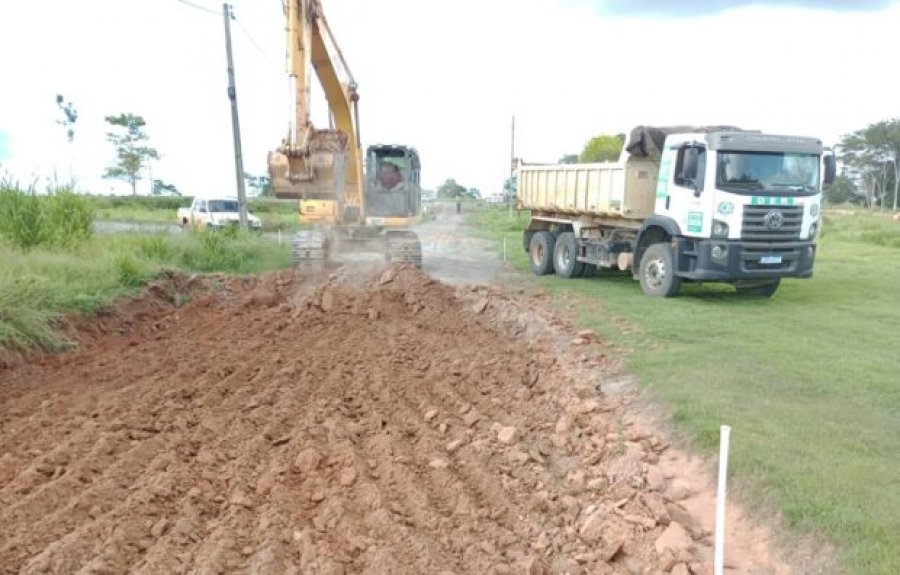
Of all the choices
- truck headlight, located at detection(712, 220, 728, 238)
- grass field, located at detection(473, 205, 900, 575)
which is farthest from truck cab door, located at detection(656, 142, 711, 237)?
grass field, located at detection(473, 205, 900, 575)

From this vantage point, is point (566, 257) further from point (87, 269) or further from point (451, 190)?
point (451, 190)

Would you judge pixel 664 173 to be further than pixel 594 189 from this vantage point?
No

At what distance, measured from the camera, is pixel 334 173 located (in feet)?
47.7

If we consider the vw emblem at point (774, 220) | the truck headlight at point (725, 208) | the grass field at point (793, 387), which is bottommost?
the grass field at point (793, 387)

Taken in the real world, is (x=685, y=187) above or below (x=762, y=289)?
above

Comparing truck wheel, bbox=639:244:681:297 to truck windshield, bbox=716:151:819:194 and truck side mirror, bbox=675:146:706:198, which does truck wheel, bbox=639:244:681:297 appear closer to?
truck side mirror, bbox=675:146:706:198

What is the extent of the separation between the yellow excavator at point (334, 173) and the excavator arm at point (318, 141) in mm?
18

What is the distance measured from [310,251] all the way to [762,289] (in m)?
8.85

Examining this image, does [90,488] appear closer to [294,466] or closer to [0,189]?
[294,466]

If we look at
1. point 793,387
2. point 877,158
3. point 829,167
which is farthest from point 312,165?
point 877,158

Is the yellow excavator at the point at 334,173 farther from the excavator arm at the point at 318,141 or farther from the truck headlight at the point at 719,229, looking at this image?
the truck headlight at the point at 719,229

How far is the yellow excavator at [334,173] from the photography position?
13859 millimetres

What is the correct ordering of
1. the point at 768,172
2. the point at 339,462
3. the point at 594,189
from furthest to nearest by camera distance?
the point at 594,189 → the point at 768,172 → the point at 339,462

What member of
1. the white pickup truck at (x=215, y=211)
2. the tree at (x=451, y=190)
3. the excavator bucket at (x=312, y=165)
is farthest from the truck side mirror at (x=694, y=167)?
the tree at (x=451, y=190)
